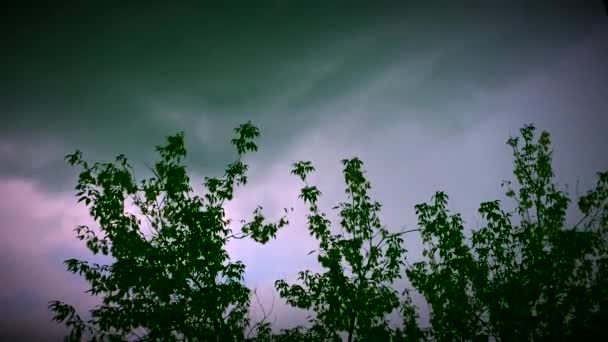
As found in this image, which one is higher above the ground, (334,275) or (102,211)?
(102,211)

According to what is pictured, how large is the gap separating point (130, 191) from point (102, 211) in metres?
1.07

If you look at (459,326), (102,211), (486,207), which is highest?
(486,207)

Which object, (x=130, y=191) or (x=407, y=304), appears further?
(x=407, y=304)

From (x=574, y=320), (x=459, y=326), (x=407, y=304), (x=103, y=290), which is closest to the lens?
(x=103, y=290)

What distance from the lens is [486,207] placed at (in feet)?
31.1

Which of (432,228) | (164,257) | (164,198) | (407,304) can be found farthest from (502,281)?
(164,198)

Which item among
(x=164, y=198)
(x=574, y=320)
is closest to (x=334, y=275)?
(x=164, y=198)

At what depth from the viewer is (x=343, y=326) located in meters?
8.59

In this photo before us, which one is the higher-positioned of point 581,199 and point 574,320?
point 581,199

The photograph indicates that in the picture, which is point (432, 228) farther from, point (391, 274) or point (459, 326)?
point (459, 326)

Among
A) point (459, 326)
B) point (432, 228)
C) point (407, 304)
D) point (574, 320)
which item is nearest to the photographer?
point (574, 320)

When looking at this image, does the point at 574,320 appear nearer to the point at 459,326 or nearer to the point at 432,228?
the point at 459,326

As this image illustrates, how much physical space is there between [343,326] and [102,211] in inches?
298

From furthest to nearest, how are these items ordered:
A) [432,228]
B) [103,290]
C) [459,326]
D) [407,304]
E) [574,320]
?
[407,304], [432,228], [459,326], [574,320], [103,290]
